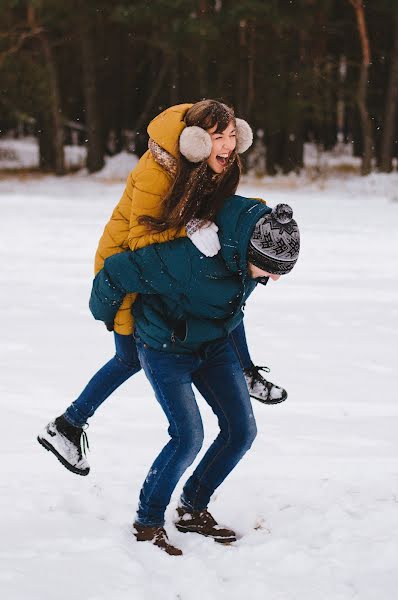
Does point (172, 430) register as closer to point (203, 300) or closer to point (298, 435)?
point (203, 300)

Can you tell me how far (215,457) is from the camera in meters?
3.61

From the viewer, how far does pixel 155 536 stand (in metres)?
3.51

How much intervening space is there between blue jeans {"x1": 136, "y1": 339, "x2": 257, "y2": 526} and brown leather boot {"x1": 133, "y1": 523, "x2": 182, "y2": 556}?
25 millimetres

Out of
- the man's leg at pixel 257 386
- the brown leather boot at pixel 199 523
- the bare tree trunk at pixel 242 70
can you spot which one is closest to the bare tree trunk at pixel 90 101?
the bare tree trunk at pixel 242 70

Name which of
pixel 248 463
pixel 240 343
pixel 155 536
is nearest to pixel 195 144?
pixel 240 343

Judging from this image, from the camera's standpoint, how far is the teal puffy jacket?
3107 mm

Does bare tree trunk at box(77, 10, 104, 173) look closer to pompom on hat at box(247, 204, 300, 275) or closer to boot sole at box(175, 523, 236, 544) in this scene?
boot sole at box(175, 523, 236, 544)

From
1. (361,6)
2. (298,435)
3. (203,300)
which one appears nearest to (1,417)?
(298,435)

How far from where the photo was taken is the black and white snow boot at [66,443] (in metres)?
3.62

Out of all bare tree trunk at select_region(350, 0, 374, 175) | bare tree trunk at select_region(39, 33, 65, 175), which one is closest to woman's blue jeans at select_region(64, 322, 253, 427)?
bare tree trunk at select_region(350, 0, 374, 175)

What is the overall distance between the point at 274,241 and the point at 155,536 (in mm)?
1374

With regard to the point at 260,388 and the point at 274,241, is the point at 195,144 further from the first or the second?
the point at 260,388

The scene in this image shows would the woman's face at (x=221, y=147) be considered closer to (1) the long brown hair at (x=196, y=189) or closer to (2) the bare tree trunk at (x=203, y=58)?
(1) the long brown hair at (x=196, y=189)

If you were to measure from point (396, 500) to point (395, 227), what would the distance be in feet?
33.4
